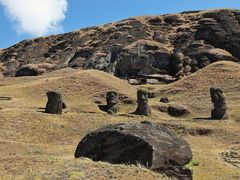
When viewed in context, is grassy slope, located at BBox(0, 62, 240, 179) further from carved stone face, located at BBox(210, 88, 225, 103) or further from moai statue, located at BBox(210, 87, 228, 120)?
carved stone face, located at BBox(210, 88, 225, 103)

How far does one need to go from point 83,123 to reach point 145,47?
2568 inches

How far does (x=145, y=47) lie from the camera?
120 m

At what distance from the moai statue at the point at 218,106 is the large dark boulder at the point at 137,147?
38795 mm

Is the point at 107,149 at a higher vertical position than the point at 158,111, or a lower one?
lower

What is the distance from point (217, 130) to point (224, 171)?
22.6 meters

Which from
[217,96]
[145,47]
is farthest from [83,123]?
[145,47]

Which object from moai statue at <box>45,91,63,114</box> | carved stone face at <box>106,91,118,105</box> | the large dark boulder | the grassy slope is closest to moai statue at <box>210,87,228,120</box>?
the grassy slope

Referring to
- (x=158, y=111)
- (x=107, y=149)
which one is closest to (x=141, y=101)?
(x=158, y=111)

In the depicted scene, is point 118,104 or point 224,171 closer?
point 224,171

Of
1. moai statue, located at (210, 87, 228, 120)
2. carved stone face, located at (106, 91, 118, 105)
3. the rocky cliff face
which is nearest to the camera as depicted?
moai statue, located at (210, 87, 228, 120)

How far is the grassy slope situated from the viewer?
23719 mm

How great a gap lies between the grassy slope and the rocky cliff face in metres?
17.1

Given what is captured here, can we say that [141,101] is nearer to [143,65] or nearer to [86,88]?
[86,88]

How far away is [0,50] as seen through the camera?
173 meters
